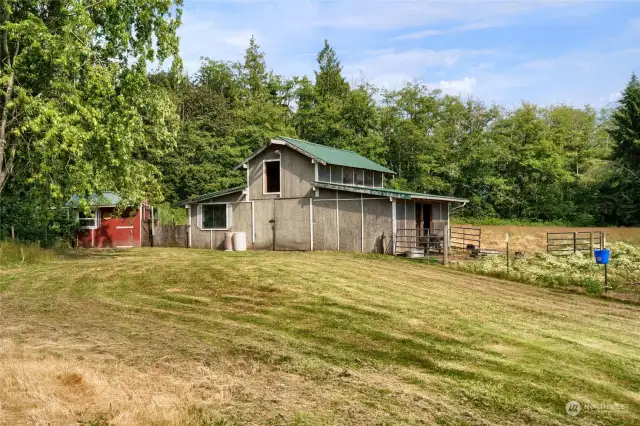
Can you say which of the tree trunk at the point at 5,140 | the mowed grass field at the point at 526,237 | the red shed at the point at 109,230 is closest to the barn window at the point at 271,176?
the red shed at the point at 109,230

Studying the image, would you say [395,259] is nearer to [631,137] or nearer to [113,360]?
[113,360]

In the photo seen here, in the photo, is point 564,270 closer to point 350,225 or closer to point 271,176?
point 350,225

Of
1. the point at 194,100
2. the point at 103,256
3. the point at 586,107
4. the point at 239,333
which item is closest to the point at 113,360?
the point at 239,333

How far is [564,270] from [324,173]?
12974 millimetres

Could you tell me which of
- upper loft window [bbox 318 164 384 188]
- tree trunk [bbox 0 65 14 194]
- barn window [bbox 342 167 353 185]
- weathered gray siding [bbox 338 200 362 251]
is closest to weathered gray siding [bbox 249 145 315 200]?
upper loft window [bbox 318 164 384 188]

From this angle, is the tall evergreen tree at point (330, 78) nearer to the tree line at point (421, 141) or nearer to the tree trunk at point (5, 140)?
the tree line at point (421, 141)

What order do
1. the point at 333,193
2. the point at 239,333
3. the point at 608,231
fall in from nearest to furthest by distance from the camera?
the point at 239,333 < the point at 333,193 < the point at 608,231

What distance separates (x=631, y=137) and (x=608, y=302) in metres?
38.5

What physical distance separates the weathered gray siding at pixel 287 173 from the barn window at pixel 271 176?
0.70 feet

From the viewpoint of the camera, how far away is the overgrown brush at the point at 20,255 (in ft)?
62.8

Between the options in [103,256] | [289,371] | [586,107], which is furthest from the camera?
[586,107]

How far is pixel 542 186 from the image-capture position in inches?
1929

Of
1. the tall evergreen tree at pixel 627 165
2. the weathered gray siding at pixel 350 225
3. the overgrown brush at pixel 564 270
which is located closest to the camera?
the overgrown brush at pixel 564 270

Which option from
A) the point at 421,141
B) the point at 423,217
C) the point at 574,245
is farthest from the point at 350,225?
the point at 421,141
